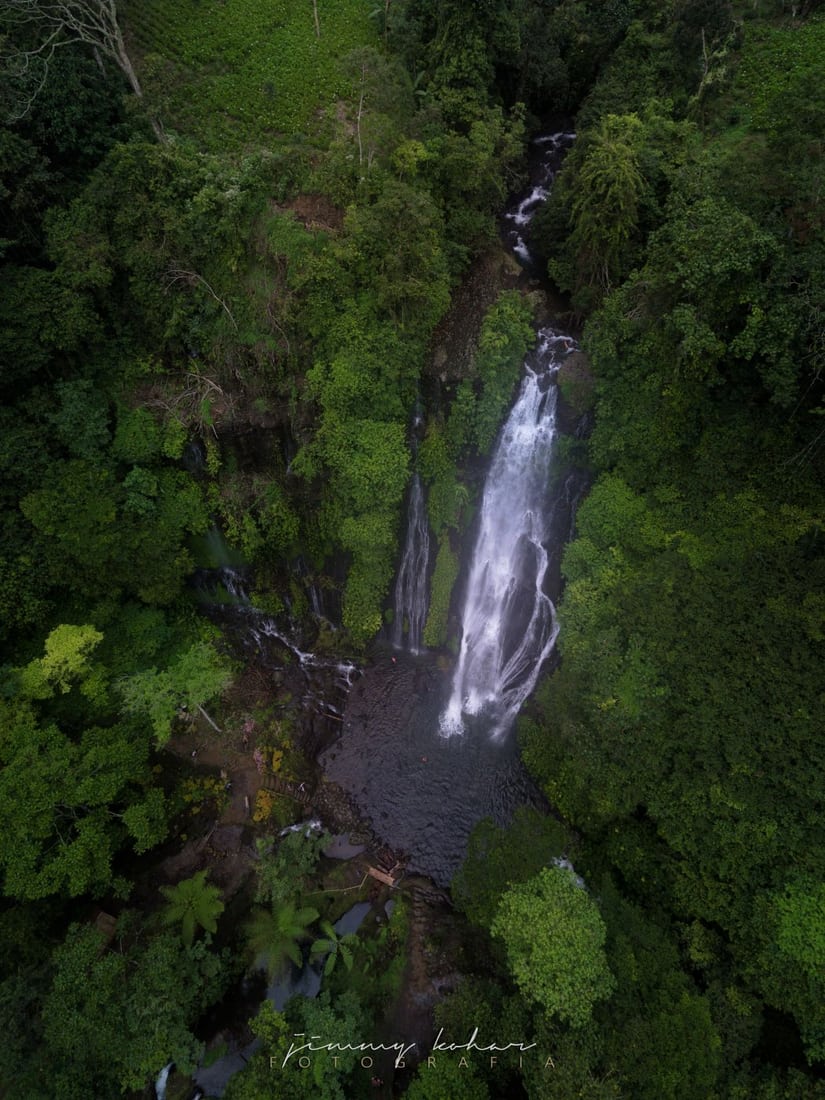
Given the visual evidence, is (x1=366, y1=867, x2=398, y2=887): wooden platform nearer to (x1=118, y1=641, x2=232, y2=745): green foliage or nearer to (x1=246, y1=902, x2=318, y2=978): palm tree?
(x1=246, y1=902, x2=318, y2=978): palm tree

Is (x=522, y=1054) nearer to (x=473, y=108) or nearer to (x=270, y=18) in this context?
(x=473, y=108)

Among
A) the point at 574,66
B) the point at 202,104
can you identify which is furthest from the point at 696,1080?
the point at 574,66

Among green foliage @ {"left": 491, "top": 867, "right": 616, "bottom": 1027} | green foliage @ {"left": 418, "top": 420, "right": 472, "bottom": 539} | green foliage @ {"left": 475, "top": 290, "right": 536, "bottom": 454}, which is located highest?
green foliage @ {"left": 475, "top": 290, "right": 536, "bottom": 454}

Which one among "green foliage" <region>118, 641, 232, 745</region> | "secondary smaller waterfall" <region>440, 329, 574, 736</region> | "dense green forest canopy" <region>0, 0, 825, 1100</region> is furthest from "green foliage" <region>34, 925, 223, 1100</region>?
"secondary smaller waterfall" <region>440, 329, 574, 736</region>

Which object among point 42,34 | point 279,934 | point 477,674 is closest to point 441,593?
point 477,674

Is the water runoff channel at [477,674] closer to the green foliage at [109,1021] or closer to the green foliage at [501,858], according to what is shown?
the green foliage at [501,858]

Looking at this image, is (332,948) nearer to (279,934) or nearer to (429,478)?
(279,934)
